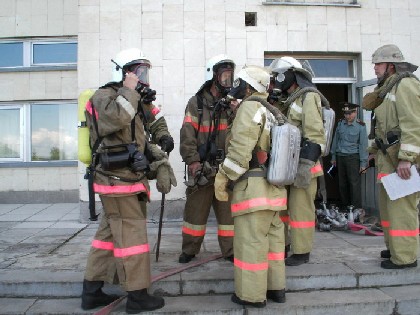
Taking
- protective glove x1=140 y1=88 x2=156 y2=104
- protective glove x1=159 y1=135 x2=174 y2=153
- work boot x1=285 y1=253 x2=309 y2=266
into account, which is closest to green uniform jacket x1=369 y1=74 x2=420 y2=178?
work boot x1=285 y1=253 x2=309 y2=266

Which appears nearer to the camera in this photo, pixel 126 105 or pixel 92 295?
pixel 126 105

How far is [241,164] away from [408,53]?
5.03 metres

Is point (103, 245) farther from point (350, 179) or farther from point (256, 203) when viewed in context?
point (350, 179)

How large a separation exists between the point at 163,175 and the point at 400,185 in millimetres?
2287

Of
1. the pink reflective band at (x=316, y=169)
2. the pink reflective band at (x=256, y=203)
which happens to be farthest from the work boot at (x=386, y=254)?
the pink reflective band at (x=256, y=203)

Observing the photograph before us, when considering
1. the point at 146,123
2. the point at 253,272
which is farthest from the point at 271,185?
the point at 146,123

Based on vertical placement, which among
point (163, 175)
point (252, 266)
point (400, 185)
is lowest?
point (252, 266)

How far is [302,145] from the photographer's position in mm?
3984

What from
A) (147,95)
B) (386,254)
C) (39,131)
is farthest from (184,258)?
(39,131)

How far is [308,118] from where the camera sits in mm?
4027

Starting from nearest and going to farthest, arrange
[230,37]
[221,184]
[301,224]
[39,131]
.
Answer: [221,184], [301,224], [230,37], [39,131]

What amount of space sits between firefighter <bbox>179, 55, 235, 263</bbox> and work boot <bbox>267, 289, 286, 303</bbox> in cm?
88

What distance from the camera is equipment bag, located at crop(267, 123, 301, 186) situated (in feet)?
10.7

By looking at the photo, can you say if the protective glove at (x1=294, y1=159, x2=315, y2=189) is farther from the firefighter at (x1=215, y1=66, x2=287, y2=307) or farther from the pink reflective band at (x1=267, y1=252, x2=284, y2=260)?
the pink reflective band at (x1=267, y1=252, x2=284, y2=260)
